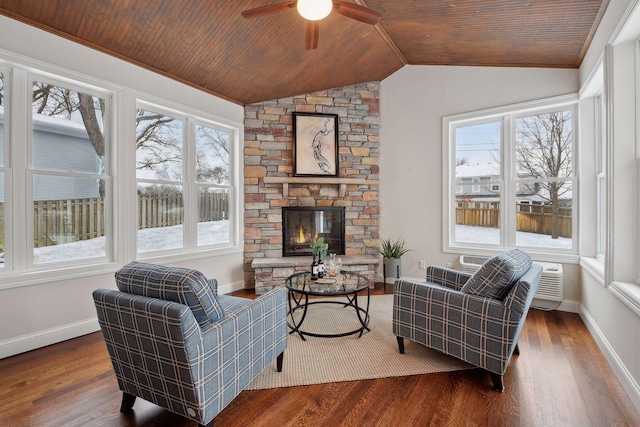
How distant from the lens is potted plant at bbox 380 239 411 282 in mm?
4555

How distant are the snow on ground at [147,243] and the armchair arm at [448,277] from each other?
2.93 meters

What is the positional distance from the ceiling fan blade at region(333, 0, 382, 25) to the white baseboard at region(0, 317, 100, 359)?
3.49 meters

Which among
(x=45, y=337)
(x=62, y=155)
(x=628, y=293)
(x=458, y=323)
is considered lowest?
(x=45, y=337)

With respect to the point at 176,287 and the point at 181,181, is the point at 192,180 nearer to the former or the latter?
the point at 181,181

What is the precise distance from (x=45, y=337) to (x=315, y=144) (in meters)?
3.73

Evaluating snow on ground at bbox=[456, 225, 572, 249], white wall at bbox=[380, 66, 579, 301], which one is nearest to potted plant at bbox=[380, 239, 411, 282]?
white wall at bbox=[380, 66, 579, 301]

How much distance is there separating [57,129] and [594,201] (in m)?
5.41

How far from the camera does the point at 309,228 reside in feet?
15.6

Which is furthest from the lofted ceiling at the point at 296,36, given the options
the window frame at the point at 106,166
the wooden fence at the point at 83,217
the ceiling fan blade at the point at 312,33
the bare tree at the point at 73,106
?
the wooden fence at the point at 83,217

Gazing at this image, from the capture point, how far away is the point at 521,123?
12.9 ft

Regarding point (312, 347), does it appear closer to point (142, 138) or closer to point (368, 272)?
point (368, 272)

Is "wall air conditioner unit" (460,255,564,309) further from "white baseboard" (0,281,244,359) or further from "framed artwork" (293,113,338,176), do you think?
"white baseboard" (0,281,244,359)

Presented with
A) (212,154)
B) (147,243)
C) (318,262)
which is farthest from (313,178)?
(147,243)

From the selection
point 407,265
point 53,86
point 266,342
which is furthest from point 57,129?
point 407,265
